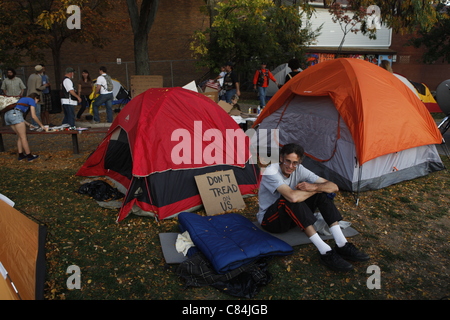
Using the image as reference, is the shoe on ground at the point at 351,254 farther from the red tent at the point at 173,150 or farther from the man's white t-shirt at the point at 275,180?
the red tent at the point at 173,150

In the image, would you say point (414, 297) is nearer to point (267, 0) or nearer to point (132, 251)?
point (132, 251)

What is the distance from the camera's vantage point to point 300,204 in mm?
3814

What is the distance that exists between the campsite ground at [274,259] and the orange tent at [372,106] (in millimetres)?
800

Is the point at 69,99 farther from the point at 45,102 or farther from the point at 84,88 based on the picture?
the point at 84,88

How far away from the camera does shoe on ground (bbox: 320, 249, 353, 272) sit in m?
3.61

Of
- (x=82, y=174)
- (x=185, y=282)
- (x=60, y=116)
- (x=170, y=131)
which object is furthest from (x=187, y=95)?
(x=60, y=116)

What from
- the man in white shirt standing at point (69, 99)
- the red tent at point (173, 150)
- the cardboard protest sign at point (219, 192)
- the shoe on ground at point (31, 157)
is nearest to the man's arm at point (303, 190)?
the cardboard protest sign at point (219, 192)

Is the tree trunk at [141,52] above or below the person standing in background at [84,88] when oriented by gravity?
above

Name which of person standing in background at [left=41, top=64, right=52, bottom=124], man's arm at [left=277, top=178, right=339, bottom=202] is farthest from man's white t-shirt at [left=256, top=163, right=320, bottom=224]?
person standing in background at [left=41, top=64, right=52, bottom=124]

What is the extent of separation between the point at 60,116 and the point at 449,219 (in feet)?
41.2

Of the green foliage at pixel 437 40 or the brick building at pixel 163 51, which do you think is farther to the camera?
the brick building at pixel 163 51

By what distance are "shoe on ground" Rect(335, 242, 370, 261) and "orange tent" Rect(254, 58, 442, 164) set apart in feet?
6.53

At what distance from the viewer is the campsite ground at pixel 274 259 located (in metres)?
3.42

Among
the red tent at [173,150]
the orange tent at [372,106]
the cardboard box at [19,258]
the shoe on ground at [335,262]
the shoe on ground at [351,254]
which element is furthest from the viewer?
the orange tent at [372,106]
